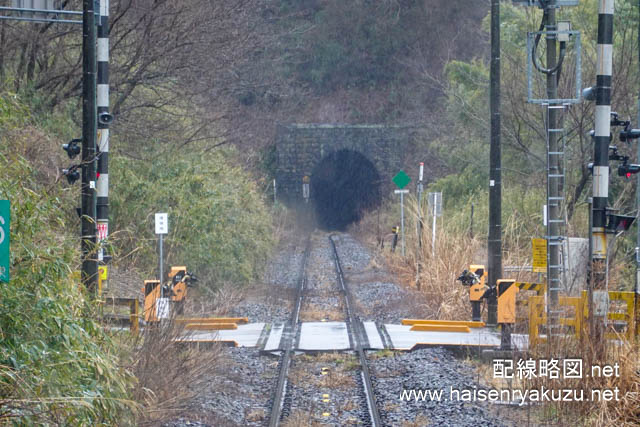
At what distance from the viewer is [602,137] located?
35.5ft

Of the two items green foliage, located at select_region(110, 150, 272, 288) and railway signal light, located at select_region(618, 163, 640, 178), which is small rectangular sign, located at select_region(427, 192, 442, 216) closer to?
green foliage, located at select_region(110, 150, 272, 288)

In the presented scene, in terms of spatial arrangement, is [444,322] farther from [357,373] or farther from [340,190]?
[340,190]

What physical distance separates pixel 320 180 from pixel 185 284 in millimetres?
41650

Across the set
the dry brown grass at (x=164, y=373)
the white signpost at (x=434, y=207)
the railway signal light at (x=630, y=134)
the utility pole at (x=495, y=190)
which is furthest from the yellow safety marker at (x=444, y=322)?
the dry brown grass at (x=164, y=373)

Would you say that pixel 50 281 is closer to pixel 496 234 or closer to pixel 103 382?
pixel 103 382

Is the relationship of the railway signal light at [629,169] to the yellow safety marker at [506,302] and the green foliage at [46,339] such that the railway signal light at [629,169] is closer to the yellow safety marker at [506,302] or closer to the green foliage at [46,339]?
the yellow safety marker at [506,302]

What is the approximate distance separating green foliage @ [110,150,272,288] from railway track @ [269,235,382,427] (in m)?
2.19

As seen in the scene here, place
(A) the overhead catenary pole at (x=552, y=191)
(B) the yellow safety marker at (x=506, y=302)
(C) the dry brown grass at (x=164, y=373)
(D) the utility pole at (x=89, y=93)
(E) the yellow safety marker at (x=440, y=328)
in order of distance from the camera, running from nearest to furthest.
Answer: (C) the dry brown grass at (x=164, y=373)
(D) the utility pole at (x=89, y=93)
(A) the overhead catenary pole at (x=552, y=191)
(B) the yellow safety marker at (x=506, y=302)
(E) the yellow safety marker at (x=440, y=328)

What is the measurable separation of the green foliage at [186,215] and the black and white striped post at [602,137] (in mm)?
10081

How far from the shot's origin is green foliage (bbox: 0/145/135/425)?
6.15m

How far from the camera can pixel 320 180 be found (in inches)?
2215

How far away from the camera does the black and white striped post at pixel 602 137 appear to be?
10.7 metres

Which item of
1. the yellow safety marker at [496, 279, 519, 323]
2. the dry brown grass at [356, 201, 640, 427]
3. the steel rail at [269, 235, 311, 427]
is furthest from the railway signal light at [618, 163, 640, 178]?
the steel rail at [269, 235, 311, 427]

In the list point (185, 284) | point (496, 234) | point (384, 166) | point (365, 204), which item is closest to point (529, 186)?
point (496, 234)
